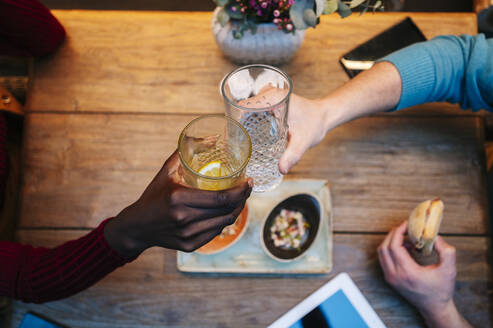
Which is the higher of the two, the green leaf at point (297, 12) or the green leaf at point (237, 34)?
the green leaf at point (297, 12)

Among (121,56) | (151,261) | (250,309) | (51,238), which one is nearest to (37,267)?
(51,238)

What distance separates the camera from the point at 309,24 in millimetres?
824

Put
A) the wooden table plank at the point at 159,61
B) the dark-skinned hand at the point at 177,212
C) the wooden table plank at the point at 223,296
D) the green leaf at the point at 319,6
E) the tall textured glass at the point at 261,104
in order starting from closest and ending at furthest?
the dark-skinned hand at the point at 177,212, the tall textured glass at the point at 261,104, the green leaf at the point at 319,6, the wooden table plank at the point at 223,296, the wooden table plank at the point at 159,61

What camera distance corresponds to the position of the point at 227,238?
902mm

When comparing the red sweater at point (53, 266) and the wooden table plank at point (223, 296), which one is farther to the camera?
the wooden table plank at point (223, 296)

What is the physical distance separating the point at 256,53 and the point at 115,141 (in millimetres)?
451

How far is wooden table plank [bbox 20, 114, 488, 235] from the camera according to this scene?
3.16 ft

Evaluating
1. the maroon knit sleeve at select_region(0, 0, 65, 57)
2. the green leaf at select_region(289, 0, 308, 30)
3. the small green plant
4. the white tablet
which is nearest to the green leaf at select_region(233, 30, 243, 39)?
the small green plant

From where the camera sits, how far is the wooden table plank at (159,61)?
3.44 feet

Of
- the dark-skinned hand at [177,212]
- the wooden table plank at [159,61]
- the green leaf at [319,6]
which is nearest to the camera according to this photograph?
the dark-skinned hand at [177,212]

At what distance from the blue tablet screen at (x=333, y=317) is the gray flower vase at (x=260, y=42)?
638 millimetres

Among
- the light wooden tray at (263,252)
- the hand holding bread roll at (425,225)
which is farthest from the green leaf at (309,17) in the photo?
the hand holding bread roll at (425,225)

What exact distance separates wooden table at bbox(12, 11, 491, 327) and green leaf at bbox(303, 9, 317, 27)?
25 cm

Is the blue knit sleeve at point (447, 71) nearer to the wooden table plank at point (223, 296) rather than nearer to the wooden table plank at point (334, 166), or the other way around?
the wooden table plank at point (334, 166)
